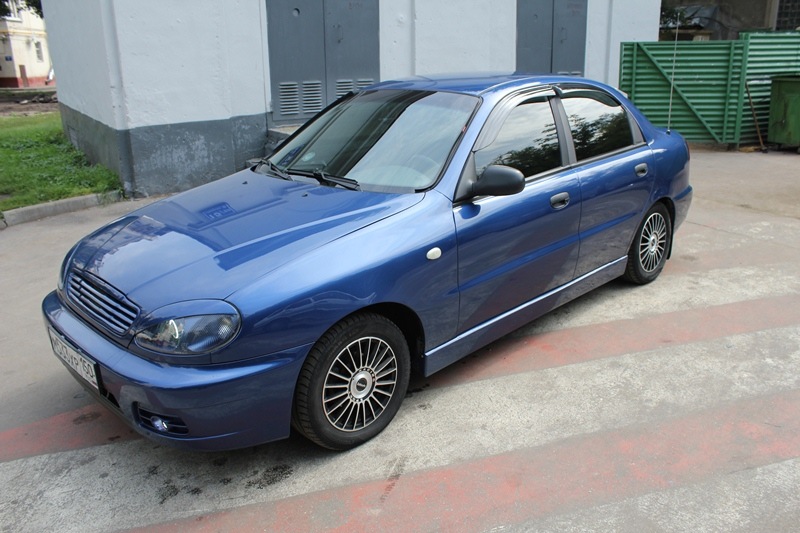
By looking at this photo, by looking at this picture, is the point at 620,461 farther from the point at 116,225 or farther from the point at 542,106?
the point at 116,225

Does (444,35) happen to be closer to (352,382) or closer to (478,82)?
(478,82)

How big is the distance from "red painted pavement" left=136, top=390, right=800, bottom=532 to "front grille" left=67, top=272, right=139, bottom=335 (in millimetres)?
887

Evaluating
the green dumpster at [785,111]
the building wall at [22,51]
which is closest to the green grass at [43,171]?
the green dumpster at [785,111]

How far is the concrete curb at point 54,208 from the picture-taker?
7.51 metres

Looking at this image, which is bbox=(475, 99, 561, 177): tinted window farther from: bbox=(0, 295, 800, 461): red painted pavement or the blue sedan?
bbox=(0, 295, 800, 461): red painted pavement

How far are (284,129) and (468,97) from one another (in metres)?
6.03

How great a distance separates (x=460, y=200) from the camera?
365 centimetres

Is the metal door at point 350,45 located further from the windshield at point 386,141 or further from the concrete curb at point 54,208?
the windshield at point 386,141

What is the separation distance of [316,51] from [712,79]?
23.6ft

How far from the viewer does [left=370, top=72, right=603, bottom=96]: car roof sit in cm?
421

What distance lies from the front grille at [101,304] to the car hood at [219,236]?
48mm

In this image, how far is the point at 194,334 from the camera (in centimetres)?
280

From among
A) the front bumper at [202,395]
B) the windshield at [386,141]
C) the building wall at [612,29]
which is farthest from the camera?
the building wall at [612,29]

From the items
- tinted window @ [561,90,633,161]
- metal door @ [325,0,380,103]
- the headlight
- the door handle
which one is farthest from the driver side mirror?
metal door @ [325,0,380,103]
